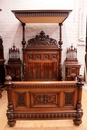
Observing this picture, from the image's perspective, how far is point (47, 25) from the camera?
424 cm

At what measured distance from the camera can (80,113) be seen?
6.91 feet

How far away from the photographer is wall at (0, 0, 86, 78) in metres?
4.14

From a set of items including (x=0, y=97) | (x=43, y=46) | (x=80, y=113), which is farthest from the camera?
(x=43, y=46)

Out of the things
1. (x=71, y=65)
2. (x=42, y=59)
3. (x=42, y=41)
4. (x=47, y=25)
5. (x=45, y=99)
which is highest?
(x=47, y=25)

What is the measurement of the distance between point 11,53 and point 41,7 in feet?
5.57

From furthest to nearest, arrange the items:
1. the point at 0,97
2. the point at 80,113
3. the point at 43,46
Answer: the point at 43,46
the point at 0,97
the point at 80,113

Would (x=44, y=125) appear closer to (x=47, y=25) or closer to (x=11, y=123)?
(x=11, y=123)

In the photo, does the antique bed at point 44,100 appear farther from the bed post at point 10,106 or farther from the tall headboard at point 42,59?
the tall headboard at point 42,59

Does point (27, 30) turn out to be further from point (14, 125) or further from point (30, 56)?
point (14, 125)

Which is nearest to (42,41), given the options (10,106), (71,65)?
(71,65)

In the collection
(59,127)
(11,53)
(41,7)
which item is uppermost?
(41,7)

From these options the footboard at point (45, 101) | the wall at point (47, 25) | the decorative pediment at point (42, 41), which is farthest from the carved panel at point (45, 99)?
the wall at point (47, 25)

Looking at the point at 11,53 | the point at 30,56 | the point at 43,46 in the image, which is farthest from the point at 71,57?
the point at 11,53

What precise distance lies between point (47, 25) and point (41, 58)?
106 cm
